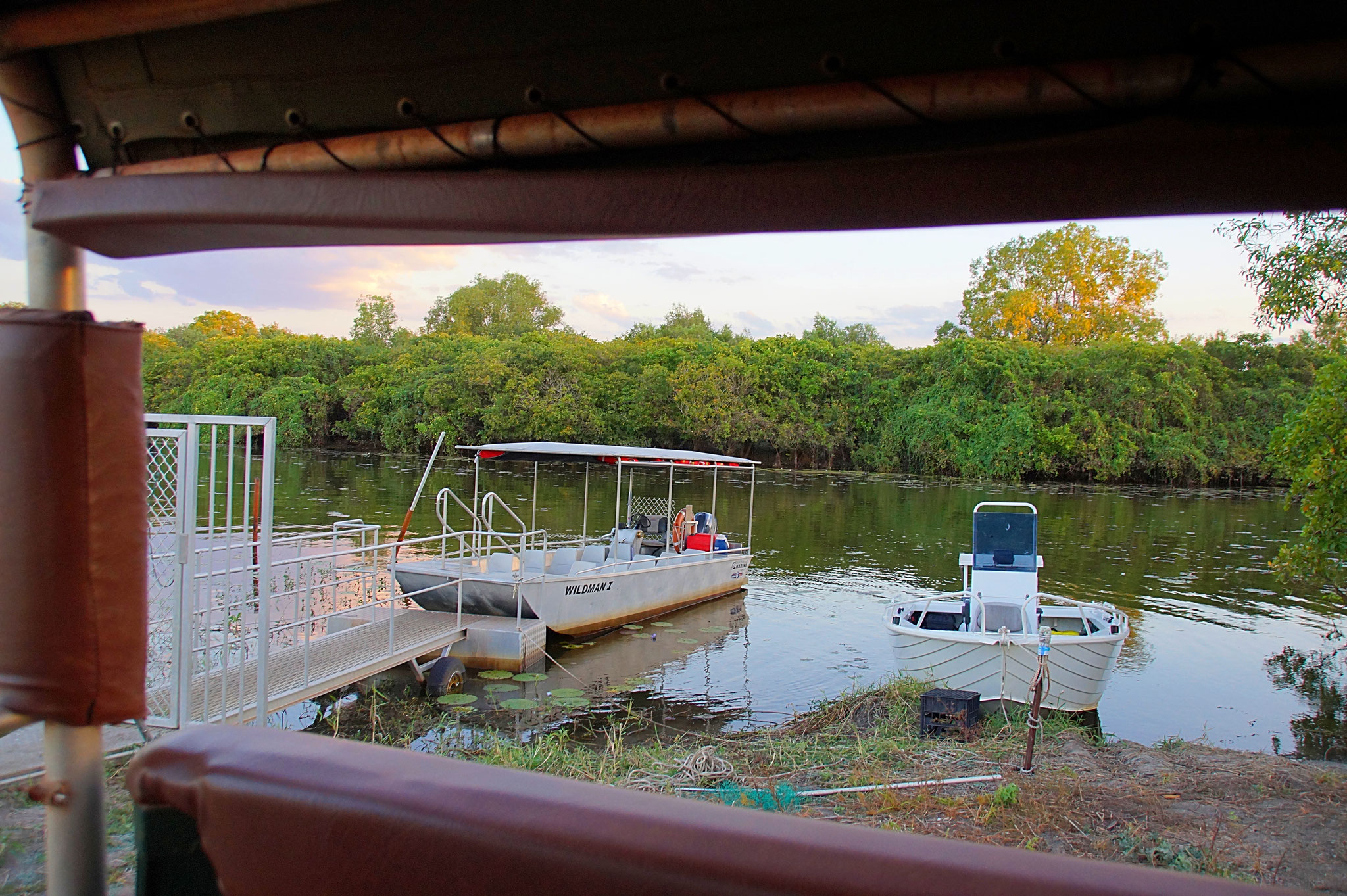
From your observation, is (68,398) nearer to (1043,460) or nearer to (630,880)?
(630,880)

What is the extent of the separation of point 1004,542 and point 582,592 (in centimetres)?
600

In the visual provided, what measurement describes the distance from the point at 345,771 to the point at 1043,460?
55026mm

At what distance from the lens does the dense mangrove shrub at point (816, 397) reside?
171ft

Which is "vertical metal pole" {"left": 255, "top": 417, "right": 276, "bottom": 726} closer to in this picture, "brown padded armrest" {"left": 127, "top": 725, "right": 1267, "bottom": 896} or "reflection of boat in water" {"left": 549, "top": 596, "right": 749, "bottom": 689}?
"brown padded armrest" {"left": 127, "top": 725, "right": 1267, "bottom": 896}

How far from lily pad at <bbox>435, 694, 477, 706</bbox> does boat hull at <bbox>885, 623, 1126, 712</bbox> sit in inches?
194

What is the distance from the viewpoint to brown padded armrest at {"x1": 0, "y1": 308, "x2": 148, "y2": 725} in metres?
2.14

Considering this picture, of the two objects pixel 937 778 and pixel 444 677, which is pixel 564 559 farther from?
pixel 937 778

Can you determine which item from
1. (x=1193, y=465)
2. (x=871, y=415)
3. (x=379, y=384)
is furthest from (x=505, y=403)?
(x=1193, y=465)

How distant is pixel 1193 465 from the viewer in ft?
168

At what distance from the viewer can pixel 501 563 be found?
41.9ft

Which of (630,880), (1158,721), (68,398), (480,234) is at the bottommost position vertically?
(1158,721)

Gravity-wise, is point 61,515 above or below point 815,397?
below

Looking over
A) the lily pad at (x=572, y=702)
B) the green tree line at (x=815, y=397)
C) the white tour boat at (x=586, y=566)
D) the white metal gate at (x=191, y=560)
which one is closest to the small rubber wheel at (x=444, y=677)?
the white tour boat at (x=586, y=566)

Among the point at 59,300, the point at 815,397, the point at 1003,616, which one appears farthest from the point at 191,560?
the point at 815,397
